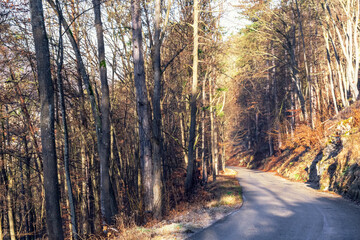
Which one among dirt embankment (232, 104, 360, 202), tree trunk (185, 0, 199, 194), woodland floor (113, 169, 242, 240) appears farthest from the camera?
tree trunk (185, 0, 199, 194)

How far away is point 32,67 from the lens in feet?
45.4

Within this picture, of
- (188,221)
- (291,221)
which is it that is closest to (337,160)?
(291,221)

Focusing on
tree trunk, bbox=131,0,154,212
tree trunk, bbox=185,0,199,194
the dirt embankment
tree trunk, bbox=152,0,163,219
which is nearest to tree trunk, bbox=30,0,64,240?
tree trunk, bbox=131,0,154,212

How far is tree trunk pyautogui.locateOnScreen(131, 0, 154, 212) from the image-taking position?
37.7 ft

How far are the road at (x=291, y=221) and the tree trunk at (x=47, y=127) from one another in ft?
12.1

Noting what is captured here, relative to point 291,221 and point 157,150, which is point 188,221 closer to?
point 157,150

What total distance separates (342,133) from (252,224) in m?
9.93

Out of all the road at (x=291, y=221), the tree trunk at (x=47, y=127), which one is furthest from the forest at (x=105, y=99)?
the road at (x=291, y=221)

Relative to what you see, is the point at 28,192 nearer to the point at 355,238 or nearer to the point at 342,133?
the point at 355,238

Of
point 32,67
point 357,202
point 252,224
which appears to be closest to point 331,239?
point 252,224

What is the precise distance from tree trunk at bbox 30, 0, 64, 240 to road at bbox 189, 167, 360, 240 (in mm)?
3677

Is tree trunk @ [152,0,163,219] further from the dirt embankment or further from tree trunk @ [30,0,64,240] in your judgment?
the dirt embankment

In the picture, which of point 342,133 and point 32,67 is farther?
point 342,133

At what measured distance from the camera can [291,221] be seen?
8969 mm
